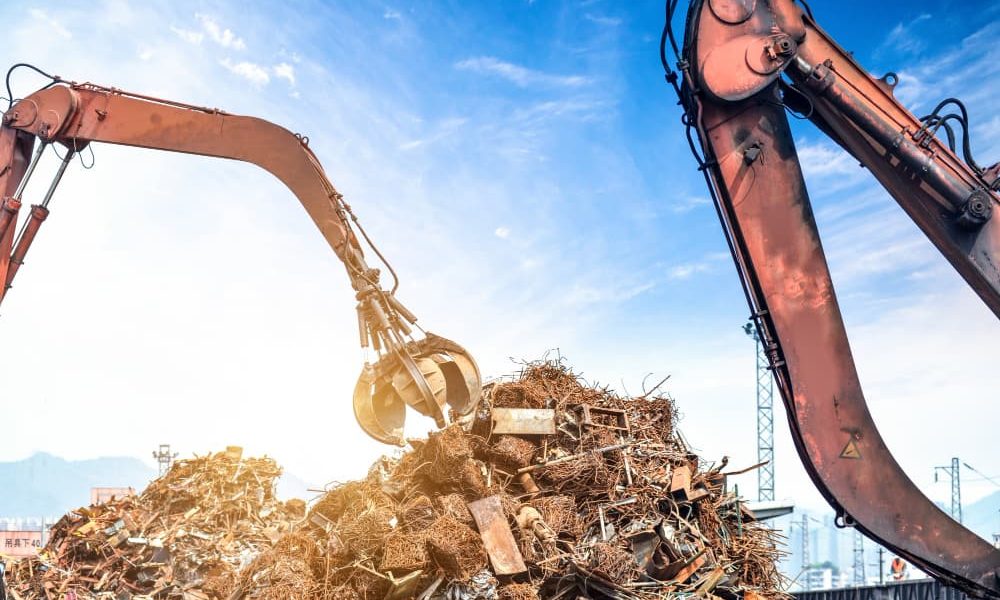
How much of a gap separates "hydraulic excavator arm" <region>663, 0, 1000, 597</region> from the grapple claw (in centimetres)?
264

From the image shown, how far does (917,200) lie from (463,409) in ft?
13.9

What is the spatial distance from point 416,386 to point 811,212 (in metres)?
3.70

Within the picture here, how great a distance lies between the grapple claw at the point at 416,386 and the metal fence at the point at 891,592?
12832 mm

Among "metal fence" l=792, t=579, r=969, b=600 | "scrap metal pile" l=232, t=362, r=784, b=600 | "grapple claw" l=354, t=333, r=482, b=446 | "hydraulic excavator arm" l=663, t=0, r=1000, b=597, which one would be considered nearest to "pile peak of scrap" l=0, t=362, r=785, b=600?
"scrap metal pile" l=232, t=362, r=784, b=600

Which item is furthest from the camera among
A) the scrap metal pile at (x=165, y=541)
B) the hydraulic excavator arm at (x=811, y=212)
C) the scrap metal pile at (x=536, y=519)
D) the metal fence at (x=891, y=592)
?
the metal fence at (x=891, y=592)

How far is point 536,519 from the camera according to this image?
7.39 m

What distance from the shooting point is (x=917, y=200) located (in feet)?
19.4

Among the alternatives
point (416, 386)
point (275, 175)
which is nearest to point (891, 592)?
point (416, 386)

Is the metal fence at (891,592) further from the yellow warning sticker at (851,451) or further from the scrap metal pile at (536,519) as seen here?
the yellow warning sticker at (851,451)

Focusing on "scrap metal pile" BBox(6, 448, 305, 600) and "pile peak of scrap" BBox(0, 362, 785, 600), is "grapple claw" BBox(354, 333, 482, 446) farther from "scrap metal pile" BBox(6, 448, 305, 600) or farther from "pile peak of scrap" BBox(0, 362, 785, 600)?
"scrap metal pile" BBox(6, 448, 305, 600)

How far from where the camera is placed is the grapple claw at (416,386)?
6.85 meters

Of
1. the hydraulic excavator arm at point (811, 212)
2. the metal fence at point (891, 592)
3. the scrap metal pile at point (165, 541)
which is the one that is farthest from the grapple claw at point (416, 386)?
the metal fence at point (891, 592)

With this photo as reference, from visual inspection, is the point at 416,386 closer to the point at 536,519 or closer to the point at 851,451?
the point at 536,519

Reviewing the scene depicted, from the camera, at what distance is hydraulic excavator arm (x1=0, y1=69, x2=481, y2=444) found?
22.8 feet
